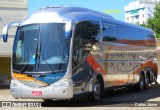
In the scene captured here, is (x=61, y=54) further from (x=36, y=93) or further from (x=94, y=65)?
(x=94, y=65)

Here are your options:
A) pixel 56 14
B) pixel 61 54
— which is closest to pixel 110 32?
pixel 56 14

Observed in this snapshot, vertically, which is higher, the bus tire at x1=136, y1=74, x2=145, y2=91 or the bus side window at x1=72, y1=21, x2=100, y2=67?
the bus side window at x1=72, y1=21, x2=100, y2=67

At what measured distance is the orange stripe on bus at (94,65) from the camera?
16.0m

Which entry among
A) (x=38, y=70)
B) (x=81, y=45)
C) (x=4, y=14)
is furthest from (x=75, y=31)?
(x=4, y=14)

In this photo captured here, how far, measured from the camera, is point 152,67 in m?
25.2

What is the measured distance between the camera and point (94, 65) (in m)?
16.5

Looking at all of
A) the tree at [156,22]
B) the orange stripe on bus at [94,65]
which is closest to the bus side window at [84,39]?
the orange stripe on bus at [94,65]

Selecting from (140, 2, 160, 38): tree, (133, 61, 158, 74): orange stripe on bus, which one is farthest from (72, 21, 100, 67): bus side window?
(140, 2, 160, 38): tree

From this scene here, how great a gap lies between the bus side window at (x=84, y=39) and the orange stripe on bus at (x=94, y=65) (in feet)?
0.97

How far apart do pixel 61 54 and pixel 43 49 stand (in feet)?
2.25

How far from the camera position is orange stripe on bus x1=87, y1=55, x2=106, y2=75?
16.0m

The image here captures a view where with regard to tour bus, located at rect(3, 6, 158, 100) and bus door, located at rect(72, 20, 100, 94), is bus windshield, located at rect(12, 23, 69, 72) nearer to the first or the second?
tour bus, located at rect(3, 6, 158, 100)

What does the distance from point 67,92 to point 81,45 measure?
1977 mm

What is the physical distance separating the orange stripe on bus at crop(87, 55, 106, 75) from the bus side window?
0.30 metres
